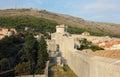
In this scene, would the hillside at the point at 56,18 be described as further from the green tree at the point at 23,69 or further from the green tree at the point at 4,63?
the green tree at the point at 23,69

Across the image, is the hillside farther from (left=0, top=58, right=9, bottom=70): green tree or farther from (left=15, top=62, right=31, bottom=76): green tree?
(left=15, top=62, right=31, bottom=76): green tree

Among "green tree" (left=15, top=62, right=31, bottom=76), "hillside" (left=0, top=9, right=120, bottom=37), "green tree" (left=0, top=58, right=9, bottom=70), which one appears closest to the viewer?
"green tree" (left=15, top=62, right=31, bottom=76)

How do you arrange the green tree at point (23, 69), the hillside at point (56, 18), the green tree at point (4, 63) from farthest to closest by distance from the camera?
the hillside at point (56, 18) < the green tree at point (4, 63) < the green tree at point (23, 69)

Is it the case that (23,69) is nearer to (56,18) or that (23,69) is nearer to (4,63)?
(4,63)

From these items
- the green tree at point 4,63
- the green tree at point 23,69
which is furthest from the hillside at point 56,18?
the green tree at point 23,69

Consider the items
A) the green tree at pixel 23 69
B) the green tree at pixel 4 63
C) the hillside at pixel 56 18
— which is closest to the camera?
the green tree at pixel 23 69

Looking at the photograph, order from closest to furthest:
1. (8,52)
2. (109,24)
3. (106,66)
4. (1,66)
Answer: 1. (106,66)
2. (1,66)
3. (8,52)
4. (109,24)

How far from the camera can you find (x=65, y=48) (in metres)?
52.9

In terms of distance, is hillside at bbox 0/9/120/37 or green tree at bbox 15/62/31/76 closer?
green tree at bbox 15/62/31/76

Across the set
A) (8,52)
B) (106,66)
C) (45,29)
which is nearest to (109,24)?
(45,29)

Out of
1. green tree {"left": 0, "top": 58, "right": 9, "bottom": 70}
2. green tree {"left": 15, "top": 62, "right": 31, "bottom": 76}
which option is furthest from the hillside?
green tree {"left": 15, "top": 62, "right": 31, "bottom": 76}

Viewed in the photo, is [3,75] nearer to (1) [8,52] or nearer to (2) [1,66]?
(2) [1,66]

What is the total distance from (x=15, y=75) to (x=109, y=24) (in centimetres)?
15710

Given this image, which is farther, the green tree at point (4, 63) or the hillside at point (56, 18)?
the hillside at point (56, 18)
